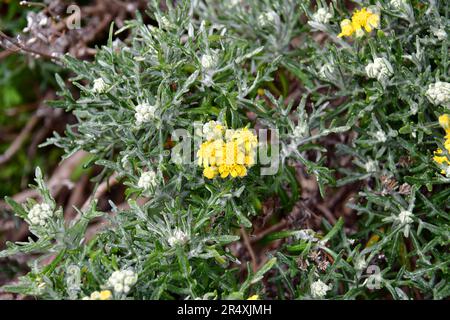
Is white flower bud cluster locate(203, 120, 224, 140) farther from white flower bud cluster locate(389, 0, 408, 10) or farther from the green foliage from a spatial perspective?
white flower bud cluster locate(389, 0, 408, 10)

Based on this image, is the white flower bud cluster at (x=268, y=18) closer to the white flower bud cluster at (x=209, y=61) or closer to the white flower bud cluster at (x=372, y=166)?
the white flower bud cluster at (x=209, y=61)

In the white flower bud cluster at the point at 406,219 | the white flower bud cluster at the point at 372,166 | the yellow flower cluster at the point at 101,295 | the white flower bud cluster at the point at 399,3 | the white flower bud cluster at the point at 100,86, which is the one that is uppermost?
the white flower bud cluster at the point at 399,3

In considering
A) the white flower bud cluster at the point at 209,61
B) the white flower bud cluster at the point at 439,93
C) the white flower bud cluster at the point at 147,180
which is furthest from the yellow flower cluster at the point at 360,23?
the white flower bud cluster at the point at 147,180

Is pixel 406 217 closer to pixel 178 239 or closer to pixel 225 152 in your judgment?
pixel 225 152

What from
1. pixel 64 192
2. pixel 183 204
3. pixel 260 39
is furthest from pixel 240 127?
pixel 64 192

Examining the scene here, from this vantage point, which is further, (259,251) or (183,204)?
(259,251)
